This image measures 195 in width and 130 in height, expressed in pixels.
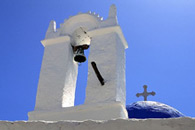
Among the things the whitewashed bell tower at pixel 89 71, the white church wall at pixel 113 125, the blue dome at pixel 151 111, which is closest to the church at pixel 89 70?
the whitewashed bell tower at pixel 89 71

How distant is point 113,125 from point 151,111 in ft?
14.1

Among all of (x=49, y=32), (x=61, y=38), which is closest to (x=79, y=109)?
(x=61, y=38)

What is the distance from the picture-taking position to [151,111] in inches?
242

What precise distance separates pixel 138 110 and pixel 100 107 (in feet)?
8.16

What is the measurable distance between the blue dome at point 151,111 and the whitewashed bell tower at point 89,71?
1734mm

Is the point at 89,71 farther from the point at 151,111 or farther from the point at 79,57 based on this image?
the point at 151,111

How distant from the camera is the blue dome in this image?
20.0 feet

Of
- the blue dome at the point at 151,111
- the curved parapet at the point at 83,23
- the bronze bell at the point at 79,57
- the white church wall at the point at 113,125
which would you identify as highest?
the curved parapet at the point at 83,23

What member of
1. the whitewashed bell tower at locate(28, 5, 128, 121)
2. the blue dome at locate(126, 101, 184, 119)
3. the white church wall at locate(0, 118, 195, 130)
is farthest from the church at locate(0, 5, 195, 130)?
the blue dome at locate(126, 101, 184, 119)

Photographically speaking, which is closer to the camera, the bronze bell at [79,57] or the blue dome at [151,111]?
the bronze bell at [79,57]

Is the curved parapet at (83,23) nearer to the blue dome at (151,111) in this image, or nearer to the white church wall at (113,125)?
the blue dome at (151,111)

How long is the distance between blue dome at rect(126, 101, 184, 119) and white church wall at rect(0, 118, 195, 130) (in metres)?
4.12

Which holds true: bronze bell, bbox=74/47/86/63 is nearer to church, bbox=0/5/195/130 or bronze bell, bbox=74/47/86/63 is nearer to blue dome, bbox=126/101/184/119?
church, bbox=0/5/195/130

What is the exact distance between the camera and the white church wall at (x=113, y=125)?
1864 millimetres
